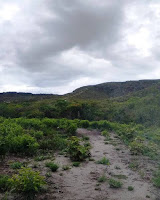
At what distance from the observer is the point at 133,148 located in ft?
33.8

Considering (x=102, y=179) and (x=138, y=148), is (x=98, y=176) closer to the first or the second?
(x=102, y=179)

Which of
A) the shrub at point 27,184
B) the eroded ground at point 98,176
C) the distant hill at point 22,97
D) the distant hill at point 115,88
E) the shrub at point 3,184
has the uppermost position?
the distant hill at point 115,88

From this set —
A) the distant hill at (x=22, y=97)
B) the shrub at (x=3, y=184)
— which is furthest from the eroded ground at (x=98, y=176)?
the distant hill at (x=22, y=97)

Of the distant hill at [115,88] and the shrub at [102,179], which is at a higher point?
the distant hill at [115,88]

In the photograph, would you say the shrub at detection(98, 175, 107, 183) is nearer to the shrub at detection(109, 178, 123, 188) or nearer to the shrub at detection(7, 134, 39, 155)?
the shrub at detection(109, 178, 123, 188)

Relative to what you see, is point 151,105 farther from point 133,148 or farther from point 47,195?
point 47,195

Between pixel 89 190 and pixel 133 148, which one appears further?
pixel 133 148

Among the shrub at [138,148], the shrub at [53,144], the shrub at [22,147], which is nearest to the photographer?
the shrub at [22,147]

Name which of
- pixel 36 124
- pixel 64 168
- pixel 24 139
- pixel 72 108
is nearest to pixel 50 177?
pixel 64 168

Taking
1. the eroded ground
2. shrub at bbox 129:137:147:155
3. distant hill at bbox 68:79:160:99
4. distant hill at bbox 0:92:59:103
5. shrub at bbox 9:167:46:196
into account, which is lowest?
the eroded ground

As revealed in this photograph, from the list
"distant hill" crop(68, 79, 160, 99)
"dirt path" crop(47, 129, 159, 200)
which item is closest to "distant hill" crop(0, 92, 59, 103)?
"distant hill" crop(68, 79, 160, 99)

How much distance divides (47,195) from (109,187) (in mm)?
1929

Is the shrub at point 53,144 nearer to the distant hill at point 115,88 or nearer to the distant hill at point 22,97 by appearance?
the distant hill at point 22,97

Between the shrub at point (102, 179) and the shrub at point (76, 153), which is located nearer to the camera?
the shrub at point (102, 179)
